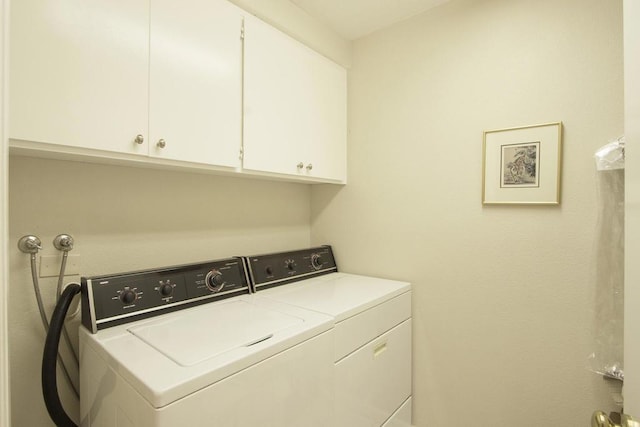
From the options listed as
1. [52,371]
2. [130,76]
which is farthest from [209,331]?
[130,76]

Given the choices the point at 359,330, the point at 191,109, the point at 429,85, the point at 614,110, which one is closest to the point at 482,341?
the point at 359,330

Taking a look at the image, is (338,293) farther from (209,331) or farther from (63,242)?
(63,242)

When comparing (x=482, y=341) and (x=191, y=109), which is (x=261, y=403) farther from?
(x=482, y=341)

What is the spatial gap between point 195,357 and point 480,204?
1.45 meters

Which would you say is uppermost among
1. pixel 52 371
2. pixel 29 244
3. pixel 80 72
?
pixel 80 72

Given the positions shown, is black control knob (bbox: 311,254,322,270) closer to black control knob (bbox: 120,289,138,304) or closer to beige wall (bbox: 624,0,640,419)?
→ black control knob (bbox: 120,289,138,304)

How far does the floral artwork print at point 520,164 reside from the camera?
1.41 meters

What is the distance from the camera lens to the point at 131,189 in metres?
1.39

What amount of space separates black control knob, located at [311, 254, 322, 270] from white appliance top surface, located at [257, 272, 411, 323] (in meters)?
0.07

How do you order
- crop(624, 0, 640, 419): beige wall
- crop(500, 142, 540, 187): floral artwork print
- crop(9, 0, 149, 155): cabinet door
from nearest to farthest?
crop(624, 0, 640, 419): beige wall
crop(9, 0, 149, 155): cabinet door
crop(500, 142, 540, 187): floral artwork print

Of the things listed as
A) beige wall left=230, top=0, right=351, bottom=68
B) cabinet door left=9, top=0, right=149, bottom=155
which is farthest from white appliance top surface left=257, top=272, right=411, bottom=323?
beige wall left=230, top=0, right=351, bottom=68

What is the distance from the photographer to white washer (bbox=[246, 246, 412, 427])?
50.5 inches

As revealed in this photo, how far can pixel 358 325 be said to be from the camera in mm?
1351

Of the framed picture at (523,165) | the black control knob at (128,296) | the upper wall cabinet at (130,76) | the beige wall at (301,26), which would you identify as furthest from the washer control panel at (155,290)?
the framed picture at (523,165)
